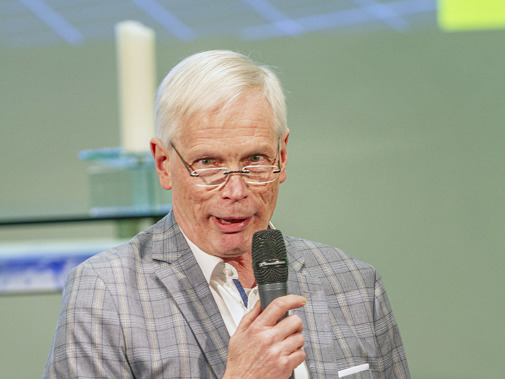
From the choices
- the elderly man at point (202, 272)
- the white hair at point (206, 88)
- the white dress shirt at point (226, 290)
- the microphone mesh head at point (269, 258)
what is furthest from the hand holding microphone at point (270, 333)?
the white hair at point (206, 88)

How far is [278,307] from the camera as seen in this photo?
1.03 m

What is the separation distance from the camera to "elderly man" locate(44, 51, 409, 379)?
1.23 m

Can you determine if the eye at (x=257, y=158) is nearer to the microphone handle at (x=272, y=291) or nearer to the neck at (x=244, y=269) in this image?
the neck at (x=244, y=269)

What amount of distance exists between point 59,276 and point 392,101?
194cm

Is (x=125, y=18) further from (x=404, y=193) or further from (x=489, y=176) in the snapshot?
(x=489, y=176)

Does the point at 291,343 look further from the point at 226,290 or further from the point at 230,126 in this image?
the point at 230,126

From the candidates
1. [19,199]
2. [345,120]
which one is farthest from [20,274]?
[345,120]

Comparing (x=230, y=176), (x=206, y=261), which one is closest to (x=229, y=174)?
(x=230, y=176)

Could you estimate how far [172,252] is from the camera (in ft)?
4.58

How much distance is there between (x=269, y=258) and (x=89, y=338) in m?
0.40

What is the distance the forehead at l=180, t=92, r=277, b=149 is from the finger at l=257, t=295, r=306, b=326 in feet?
1.27

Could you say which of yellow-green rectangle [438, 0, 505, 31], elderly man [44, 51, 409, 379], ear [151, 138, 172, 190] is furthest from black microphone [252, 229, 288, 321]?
yellow-green rectangle [438, 0, 505, 31]

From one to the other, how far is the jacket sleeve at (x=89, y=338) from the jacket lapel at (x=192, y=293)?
0.14 m

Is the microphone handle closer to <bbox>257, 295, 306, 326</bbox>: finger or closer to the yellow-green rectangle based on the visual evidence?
<bbox>257, 295, 306, 326</bbox>: finger
